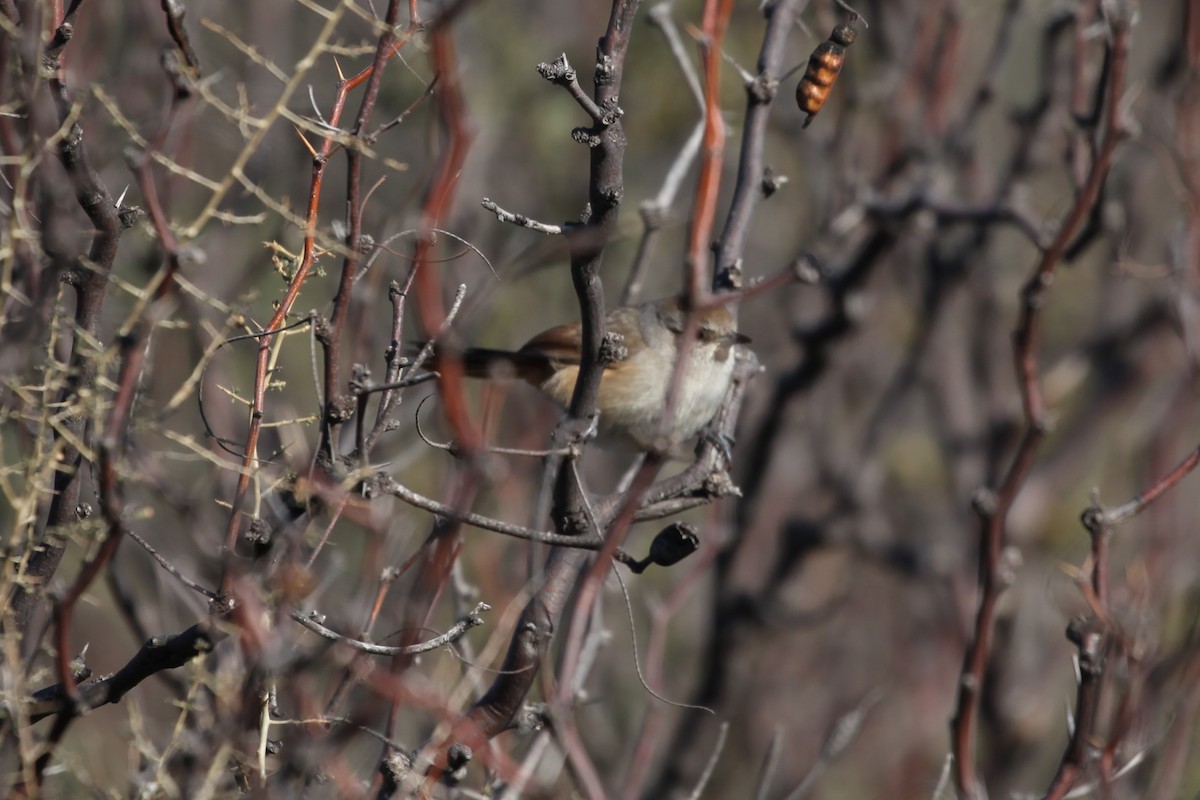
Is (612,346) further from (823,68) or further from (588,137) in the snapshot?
(823,68)

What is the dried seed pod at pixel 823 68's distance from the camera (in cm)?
233

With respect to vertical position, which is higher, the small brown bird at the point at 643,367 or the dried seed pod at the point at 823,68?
the small brown bird at the point at 643,367

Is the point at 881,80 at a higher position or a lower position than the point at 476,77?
lower

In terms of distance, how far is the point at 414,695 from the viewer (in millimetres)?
1498

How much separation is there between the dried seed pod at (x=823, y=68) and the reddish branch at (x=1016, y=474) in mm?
760

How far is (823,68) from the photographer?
7.73 ft

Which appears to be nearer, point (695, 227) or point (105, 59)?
point (695, 227)

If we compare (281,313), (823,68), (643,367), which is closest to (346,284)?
(281,313)

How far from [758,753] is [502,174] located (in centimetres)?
335

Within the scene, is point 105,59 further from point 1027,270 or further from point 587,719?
point 1027,270

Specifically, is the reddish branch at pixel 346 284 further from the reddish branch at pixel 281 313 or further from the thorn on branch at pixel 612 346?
the thorn on branch at pixel 612 346

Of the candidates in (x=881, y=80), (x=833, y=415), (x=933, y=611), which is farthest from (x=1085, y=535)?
(x=881, y=80)

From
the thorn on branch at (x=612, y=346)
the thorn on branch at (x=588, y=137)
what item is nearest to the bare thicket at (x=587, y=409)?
the thorn on branch at (x=588, y=137)

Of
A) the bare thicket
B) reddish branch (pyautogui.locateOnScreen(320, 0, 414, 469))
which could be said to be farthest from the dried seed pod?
reddish branch (pyautogui.locateOnScreen(320, 0, 414, 469))
